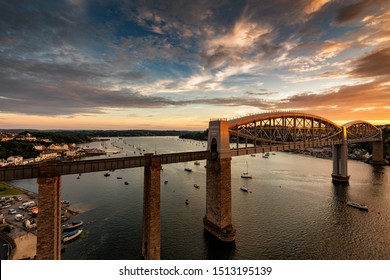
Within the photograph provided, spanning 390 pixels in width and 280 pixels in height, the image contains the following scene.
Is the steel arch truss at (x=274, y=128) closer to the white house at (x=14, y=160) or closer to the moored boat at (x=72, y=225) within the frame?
the moored boat at (x=72, y=225)

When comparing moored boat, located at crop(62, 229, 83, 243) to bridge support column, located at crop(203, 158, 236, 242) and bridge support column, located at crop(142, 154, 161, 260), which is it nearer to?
bridge support column, located at crop(142, 154, 161, 260)

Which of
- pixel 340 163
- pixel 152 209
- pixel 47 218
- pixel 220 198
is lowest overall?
pixel 220 198

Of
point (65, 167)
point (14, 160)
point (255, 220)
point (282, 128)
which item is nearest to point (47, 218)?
point (65, 167)

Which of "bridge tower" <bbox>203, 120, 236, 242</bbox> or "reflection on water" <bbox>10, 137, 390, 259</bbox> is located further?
"bridge tower" <bbox>203, 120, 236, 242</bbox>

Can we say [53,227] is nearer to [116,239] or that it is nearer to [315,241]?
[116,239]

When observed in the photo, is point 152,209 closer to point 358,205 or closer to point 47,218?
point 47,218

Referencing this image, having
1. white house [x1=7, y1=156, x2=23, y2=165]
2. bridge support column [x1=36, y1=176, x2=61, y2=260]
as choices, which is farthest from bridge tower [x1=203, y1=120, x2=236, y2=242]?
white house [x1=7, y1=156, x2=23, y2=165]

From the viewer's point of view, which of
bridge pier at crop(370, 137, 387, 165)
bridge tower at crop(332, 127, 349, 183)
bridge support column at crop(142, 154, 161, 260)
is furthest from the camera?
bridge pier at crop(370, 137, 387, 165)
